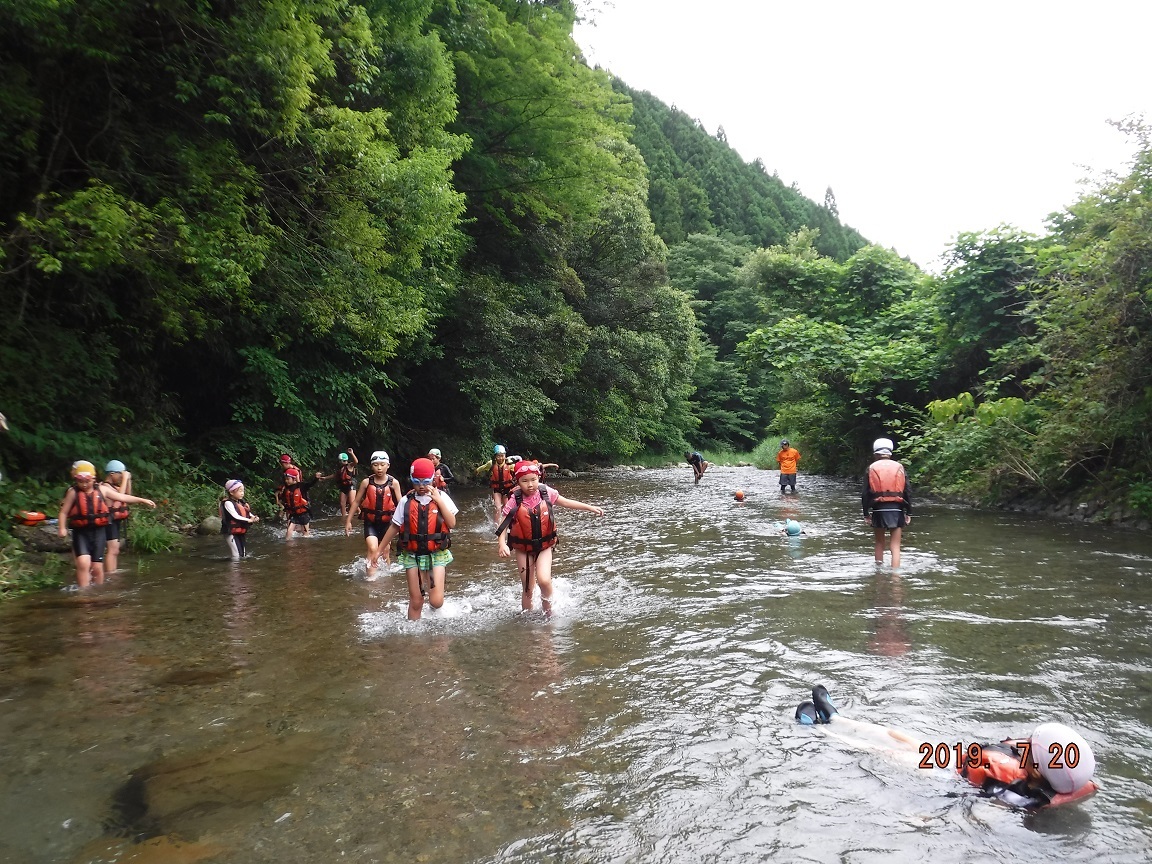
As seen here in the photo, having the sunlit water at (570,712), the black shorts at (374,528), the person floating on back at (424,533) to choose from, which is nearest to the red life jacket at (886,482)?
the sunlit water at (570,712)

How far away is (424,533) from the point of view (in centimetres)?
805

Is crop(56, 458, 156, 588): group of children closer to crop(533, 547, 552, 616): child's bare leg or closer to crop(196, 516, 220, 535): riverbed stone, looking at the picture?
crop(196, 516, 220, 535): riverbed stone

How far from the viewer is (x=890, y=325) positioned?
975 inches

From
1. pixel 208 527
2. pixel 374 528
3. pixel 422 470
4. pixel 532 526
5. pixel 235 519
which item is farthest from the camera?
pixel 208 527

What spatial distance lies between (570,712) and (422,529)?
9.98 ft

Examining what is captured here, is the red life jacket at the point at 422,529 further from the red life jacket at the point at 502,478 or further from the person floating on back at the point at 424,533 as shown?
the red life jacket at the point at 502,478

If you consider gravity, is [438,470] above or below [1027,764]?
above

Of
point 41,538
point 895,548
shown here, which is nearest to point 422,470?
point 895,548

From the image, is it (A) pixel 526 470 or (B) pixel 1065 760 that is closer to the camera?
(B) pixel 1065 760

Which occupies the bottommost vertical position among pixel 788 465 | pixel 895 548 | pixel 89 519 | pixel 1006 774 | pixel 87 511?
pixel 1006 774

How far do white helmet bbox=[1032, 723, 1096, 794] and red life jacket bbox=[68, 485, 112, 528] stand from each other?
10.6 metres

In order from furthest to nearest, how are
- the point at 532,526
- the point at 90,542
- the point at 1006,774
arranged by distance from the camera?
the point at 90,542 → the point at 532,526 → the point at 1006,774

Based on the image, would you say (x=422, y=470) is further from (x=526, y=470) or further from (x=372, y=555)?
(x=372, y=555)

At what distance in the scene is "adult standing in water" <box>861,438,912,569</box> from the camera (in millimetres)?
10711
